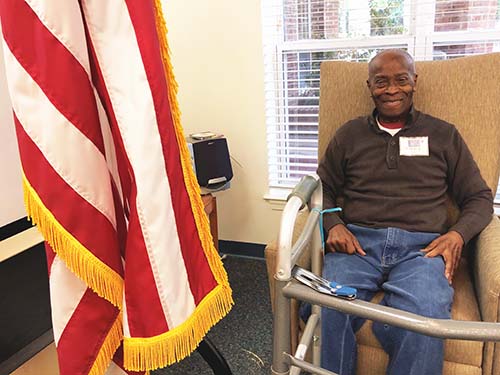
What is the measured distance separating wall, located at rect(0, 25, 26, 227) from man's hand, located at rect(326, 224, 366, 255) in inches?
37.1

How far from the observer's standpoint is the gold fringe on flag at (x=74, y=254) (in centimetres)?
89

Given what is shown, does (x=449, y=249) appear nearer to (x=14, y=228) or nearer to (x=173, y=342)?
(x=173, y=342)

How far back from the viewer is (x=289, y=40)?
2.34 meters

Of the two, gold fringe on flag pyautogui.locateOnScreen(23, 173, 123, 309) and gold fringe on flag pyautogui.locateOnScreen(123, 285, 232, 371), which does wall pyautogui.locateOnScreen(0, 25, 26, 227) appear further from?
gold fringe on flag pyautogui.locateOnScreen(123, 285, 232, 371)

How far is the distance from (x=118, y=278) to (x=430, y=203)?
3.54 feet

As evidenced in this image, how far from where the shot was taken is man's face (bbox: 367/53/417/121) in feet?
5.26

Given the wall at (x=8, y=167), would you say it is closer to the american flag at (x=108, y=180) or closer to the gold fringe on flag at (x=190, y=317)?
the american flag at (x=108, y=180)

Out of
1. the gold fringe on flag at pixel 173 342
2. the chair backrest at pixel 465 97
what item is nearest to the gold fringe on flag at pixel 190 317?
the gold fringe on flag at pixel 173 342

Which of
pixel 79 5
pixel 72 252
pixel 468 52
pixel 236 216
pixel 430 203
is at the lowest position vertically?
pixel 236 216

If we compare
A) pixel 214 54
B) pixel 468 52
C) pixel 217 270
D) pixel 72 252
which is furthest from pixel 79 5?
pixel 468 52

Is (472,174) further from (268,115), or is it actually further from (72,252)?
(72,252)

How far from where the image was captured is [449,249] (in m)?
1.48

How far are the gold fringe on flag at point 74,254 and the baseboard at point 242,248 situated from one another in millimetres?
1664

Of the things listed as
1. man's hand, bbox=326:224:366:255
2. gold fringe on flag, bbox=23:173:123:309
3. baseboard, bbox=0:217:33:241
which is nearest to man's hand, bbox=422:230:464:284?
man's hand, bbox=326:224:366:255
